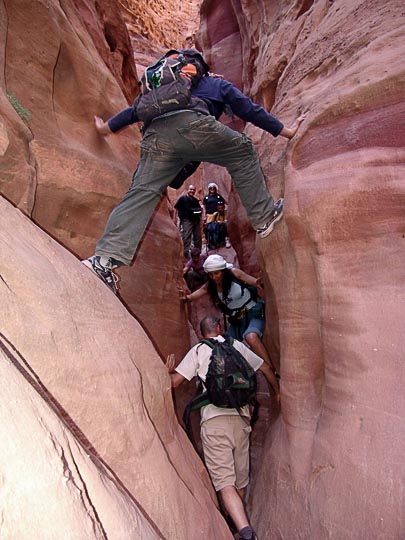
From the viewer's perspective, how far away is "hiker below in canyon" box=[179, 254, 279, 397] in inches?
215

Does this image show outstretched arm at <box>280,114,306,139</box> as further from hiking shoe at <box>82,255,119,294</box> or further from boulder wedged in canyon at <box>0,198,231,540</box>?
boulder wedged in canyon at <box>0,198,231,540</box>

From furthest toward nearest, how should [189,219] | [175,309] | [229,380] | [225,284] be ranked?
[189,219] < [175,309] < [225,284] < [229,380]

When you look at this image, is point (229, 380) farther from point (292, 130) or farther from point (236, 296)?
point (292, 130)

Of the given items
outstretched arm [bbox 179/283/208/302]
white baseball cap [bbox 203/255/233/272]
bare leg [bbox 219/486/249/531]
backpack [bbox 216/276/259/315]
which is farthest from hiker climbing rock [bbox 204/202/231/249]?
bare leg [bbox 219/486/249/531]

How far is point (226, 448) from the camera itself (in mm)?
3986

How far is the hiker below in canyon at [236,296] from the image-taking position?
5473 millimetres

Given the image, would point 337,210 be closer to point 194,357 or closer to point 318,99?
point 318,99

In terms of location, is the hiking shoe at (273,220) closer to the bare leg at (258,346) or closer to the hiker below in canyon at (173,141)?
the hiker below in canyon at (173,141)

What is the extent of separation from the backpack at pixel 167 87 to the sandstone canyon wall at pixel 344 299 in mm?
1250

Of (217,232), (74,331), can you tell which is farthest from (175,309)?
(217,232)

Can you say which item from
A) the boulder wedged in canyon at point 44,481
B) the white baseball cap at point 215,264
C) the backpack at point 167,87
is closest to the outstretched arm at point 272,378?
the white baseball cap at point 215,264

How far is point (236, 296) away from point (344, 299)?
2.26 m

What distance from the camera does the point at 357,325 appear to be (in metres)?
3.39

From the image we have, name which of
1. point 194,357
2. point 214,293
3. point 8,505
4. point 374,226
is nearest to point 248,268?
point 214,293
